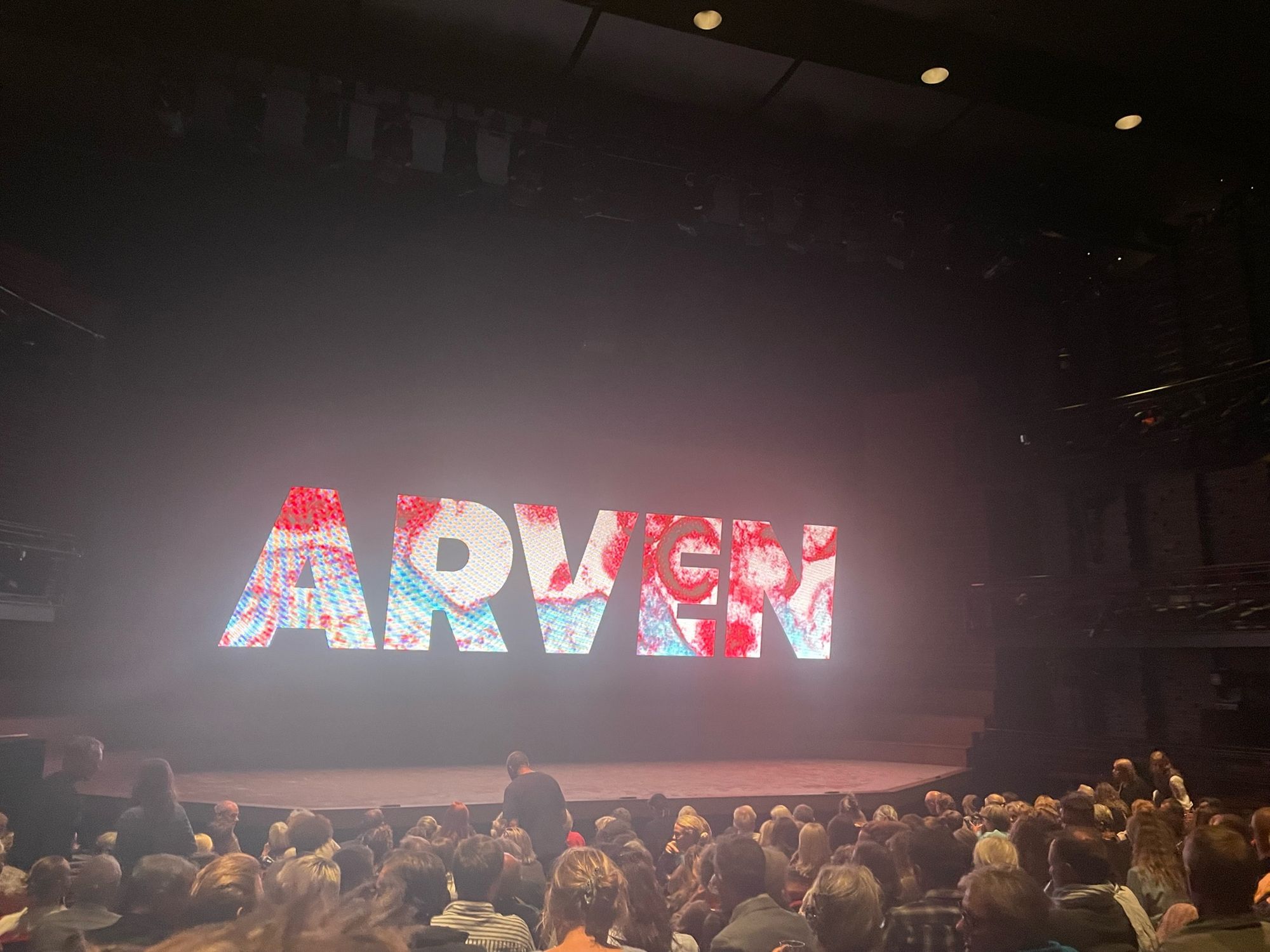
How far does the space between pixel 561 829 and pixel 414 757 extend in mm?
3252

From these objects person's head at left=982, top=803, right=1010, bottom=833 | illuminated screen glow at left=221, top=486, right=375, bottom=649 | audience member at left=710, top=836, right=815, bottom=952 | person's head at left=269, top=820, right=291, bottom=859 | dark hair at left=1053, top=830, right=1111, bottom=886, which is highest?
illuminated screen glow at left=221, top=486, right=375, bottom=649

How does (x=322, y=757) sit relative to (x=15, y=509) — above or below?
below

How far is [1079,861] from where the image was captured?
2.96 meters

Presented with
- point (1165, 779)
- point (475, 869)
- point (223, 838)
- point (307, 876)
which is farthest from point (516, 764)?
point (1165, 779)

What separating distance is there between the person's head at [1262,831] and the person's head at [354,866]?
3.60 meters

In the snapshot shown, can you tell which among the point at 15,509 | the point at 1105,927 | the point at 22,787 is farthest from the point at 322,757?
the point at 1105,927

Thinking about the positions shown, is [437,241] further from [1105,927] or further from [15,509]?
[1105,927]

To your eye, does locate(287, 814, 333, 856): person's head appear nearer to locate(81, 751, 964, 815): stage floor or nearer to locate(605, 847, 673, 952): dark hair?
locate(605, 847, 673, 952): dark hair

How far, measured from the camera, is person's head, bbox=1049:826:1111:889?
9.60 ft

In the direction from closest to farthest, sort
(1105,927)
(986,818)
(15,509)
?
(1105,927) < (986,818) < (15,509)

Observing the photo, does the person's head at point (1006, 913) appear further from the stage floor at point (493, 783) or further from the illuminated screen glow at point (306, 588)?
the illuminated screen glow at point (306, 588)

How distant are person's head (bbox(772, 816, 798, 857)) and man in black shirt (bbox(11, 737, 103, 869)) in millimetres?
3686

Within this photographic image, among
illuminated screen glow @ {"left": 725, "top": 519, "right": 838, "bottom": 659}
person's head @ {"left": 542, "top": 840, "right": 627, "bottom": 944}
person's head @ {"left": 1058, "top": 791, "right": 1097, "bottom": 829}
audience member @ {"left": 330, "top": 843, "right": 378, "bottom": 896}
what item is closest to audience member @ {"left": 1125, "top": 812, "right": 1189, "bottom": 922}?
person's head @ {"left": 1058, "top": 791, "right": 1097, "bottom": 829}

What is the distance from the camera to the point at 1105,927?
8.60ft
